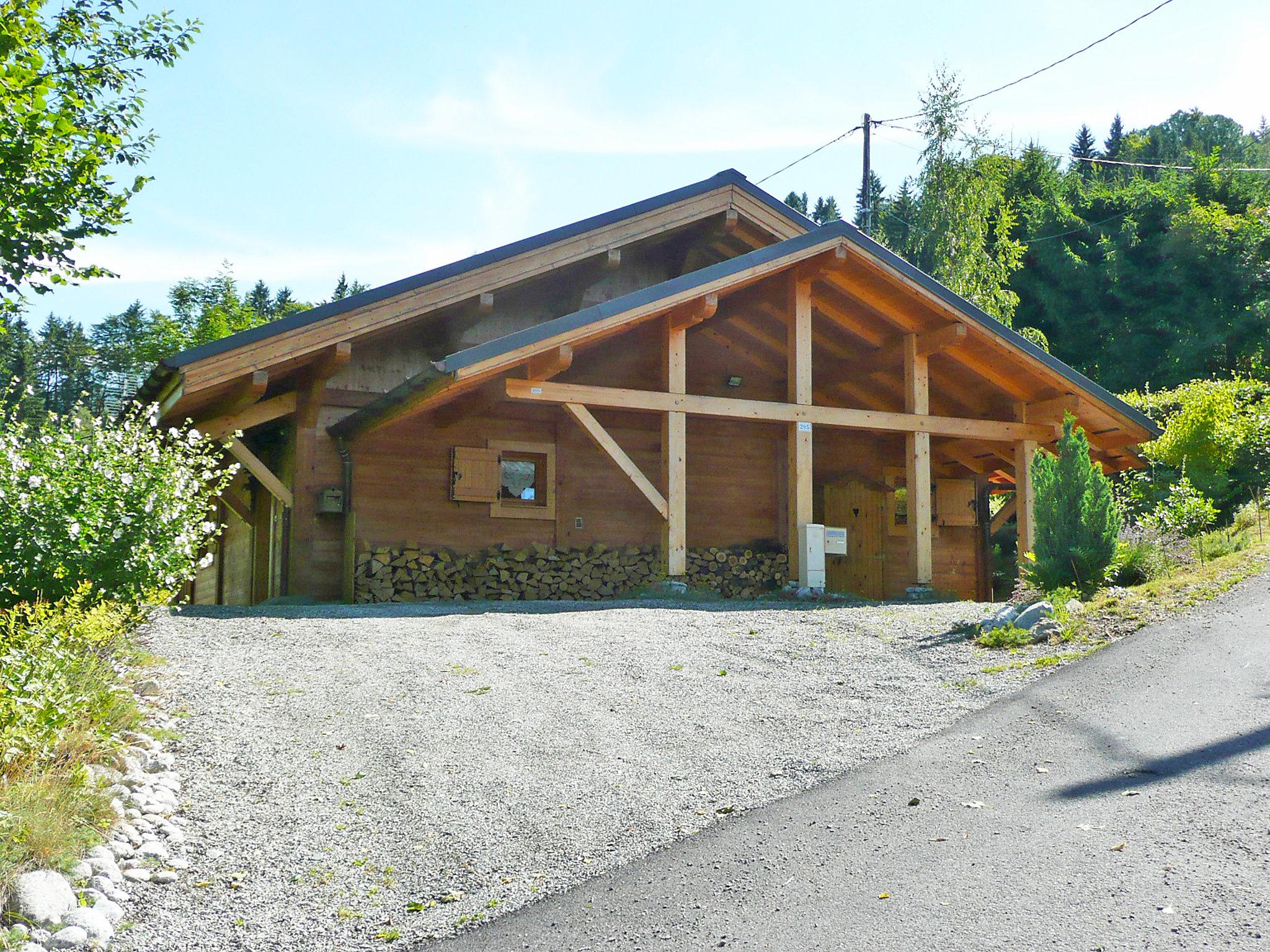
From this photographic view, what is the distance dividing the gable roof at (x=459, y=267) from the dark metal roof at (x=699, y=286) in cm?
104

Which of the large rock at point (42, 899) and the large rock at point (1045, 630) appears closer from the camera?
the large rock at point (42, 899)

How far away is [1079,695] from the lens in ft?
20.3

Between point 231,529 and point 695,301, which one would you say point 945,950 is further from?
point 231,529

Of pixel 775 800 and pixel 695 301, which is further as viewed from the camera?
pixel 695 301

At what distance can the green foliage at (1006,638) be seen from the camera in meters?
7.73

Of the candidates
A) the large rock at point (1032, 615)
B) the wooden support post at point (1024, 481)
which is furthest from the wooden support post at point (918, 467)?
the large rock at point (1032, 615)

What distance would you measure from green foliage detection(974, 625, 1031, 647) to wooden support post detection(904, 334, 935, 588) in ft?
15.3

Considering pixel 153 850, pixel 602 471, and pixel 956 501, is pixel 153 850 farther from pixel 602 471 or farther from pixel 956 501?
pixel 956 501

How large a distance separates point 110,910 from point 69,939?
0.73 ft

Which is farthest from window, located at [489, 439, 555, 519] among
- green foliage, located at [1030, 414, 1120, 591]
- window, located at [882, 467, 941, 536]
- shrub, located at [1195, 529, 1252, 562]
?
shrub, located at [1195, 529, 1252, 562]

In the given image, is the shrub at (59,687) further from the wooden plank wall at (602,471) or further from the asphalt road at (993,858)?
the wooden plank wall at (602,471)

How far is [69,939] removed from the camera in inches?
141

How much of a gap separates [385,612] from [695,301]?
478 cm

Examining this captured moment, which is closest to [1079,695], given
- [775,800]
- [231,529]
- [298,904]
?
[775,800]
